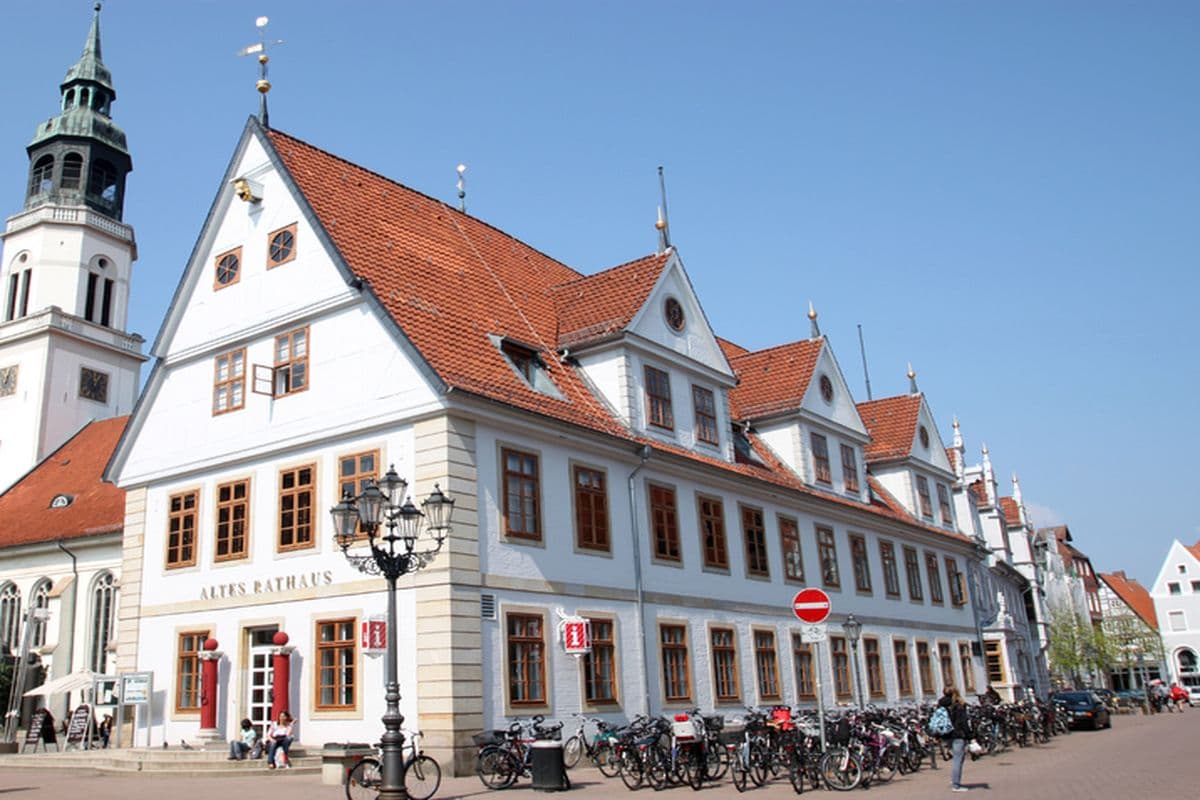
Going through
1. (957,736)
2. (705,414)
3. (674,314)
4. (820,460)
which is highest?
(674,314)

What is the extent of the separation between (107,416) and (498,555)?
3856 centimetres

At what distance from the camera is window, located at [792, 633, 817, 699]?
99.3 feet

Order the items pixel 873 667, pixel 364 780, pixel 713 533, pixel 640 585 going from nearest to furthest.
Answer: pixel 364 780 < pixel 640 585 < pixel 713 533 < pixel 873 667

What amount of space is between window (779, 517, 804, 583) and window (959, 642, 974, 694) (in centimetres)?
1364

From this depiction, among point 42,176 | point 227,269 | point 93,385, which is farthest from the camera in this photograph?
point 42,176

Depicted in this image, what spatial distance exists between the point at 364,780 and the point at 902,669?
81.8 feet

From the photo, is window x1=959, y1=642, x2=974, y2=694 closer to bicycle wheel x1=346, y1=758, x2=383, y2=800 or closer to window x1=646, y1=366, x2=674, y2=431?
window x1=646, y1=366, x2=674, y2=431

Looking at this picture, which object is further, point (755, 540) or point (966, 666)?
point (966, 666)

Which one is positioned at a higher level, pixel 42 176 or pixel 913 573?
pixel 42 176

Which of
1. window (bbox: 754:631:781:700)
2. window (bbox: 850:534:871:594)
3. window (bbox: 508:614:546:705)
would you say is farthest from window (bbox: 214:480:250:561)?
window (bbox: 850:534:871:594)

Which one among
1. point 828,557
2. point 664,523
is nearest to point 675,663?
point 664,523

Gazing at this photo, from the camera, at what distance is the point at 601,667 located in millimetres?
23312

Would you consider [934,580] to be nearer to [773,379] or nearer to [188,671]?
[773,379]

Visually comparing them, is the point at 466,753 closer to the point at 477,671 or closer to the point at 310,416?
the point at 477,671
